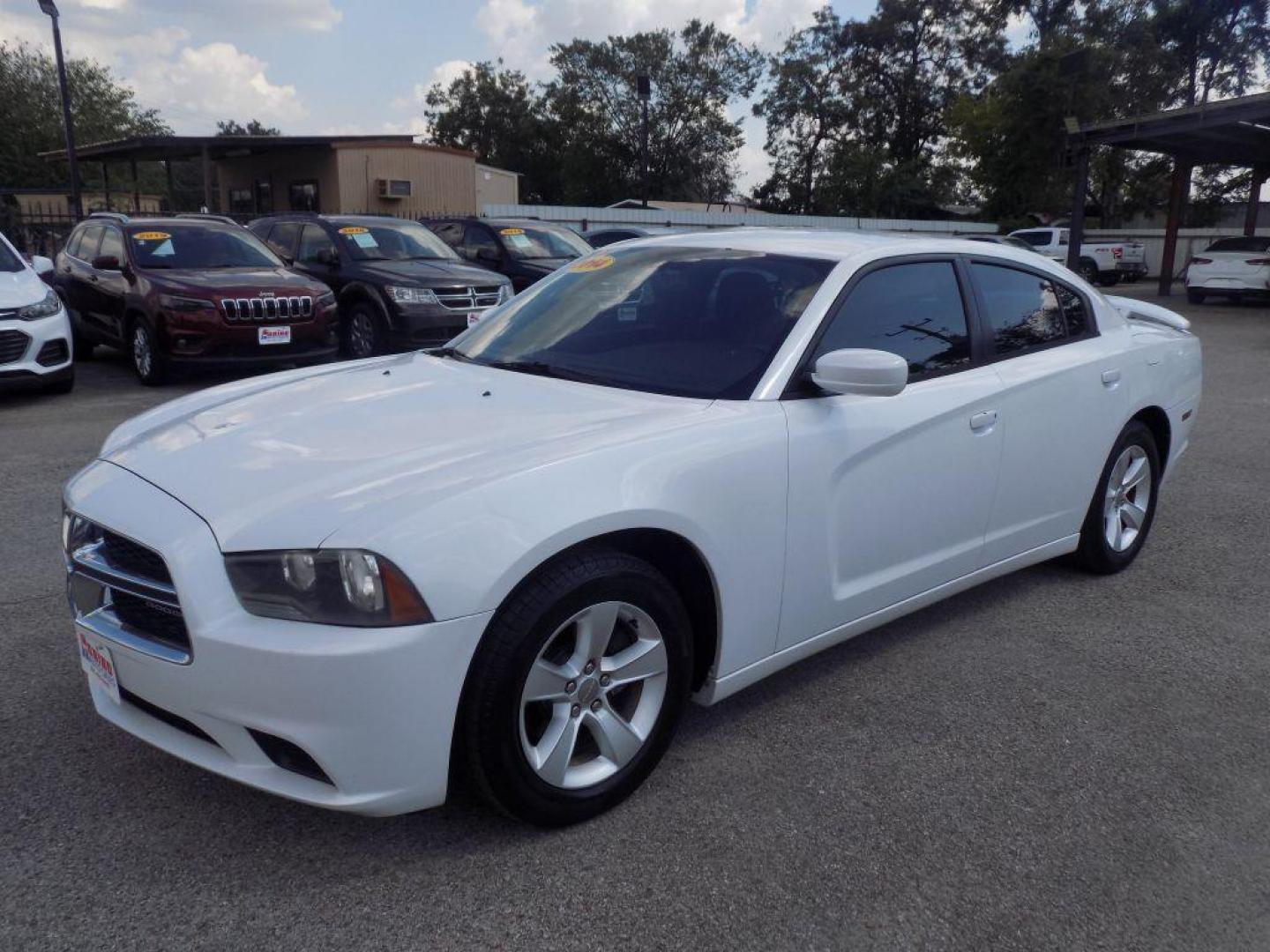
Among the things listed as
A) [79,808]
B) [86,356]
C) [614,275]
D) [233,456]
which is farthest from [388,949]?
[86,356]

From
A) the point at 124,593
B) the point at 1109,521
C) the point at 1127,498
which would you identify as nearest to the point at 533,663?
the point at 124,593

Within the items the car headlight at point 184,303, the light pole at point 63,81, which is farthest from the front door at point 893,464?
the light pole at point 63,81

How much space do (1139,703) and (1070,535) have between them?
3.30 ft

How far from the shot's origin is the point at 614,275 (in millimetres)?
3828

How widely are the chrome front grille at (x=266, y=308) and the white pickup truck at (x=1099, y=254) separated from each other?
22741 mm

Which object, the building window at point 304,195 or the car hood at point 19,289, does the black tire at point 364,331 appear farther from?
the building window at point 304,195

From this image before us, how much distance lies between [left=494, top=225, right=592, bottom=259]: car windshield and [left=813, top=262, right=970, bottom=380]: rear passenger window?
10.2m

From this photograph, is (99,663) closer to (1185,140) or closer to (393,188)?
(1185,140)

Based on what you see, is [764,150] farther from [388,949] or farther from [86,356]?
[388,949]

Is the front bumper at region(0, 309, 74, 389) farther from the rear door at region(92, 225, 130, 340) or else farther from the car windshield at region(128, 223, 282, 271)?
the car windshield at region(128, 223, 282, 271)

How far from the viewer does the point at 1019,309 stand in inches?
160

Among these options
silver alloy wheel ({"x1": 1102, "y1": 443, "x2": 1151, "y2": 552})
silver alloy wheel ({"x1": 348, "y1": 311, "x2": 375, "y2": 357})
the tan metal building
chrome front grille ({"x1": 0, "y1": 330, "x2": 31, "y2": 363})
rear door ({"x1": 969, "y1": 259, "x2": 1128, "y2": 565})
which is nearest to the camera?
rear door ({"x1": 969, "y1": 259, "x2": 1128, "y2": 565})

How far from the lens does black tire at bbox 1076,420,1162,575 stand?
443cm

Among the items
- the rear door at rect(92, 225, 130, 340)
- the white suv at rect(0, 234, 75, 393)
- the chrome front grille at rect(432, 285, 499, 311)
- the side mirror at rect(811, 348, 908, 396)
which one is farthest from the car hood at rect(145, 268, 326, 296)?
the side mirror at rect(811, 348, 908, 396)
